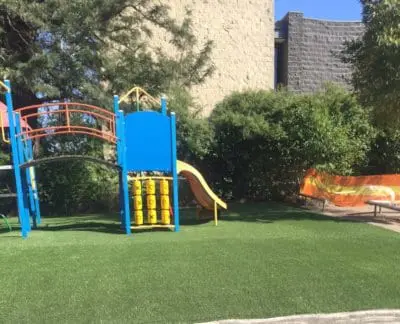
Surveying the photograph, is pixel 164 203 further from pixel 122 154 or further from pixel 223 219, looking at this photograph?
pixel 223 219

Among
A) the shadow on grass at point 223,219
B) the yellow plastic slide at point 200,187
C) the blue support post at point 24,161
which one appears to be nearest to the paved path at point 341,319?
the shadow on grass at point 223,219

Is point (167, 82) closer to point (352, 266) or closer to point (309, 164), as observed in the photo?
point (309, 164)

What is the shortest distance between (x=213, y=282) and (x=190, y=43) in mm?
10166

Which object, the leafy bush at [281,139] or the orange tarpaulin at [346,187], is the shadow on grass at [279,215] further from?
the leafy bush at [281,139]

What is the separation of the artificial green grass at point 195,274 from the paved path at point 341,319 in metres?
0.15

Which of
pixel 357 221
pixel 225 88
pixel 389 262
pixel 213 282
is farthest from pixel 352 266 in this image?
pixel 225 88

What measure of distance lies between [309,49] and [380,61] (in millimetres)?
11275

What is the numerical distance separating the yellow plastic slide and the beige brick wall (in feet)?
26.6

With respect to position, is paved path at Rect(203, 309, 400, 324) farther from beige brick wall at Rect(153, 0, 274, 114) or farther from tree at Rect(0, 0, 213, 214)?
beige brick wall at Rect(153, 0, 274, 114)

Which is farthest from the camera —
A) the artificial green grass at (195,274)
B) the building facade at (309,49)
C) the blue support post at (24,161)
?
the building facade at (309,49)

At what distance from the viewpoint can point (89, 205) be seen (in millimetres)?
14555

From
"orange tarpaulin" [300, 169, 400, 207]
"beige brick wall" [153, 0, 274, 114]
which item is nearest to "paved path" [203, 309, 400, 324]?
"orange tarpaulin" [300, 169, 400, 207]

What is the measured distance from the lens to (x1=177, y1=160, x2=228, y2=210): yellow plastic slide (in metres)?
10.6

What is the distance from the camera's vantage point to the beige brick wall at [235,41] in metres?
19.1
